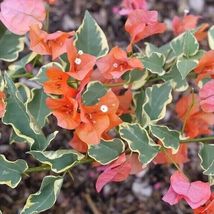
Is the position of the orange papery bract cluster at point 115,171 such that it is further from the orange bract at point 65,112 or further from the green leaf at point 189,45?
the green leaf at point 189,45

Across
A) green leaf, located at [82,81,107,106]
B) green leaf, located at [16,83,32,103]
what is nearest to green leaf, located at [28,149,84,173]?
green leaf, located at [82,81,107,106]

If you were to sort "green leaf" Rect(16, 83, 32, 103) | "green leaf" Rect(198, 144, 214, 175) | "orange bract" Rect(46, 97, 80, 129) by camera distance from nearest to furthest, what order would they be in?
1. "orange bract" Rect(46, 97, 80, 129)
2. "green leaf" Rect(198, 144, 214, 175)
3. "green leaf" Rect(16, 83, 32, 103)

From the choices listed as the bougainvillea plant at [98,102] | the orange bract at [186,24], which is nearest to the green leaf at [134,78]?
the bougainvillea plant at [98,102]

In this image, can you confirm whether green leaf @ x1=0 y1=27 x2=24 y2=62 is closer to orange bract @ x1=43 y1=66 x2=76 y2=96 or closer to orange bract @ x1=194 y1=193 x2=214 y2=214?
orange bract @ x1=43 y1=66 x2=76 y2=96

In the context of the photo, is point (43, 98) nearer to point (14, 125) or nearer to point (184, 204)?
point (14, 125)

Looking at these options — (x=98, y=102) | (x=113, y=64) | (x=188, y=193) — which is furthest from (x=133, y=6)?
(x=188, y=193)

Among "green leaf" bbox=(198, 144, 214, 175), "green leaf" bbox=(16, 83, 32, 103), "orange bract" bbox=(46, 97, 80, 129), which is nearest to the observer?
"orange bract" bbox=(46, 97, 80, 129)

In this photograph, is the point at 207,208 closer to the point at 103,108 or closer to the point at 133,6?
the point at 103,108
